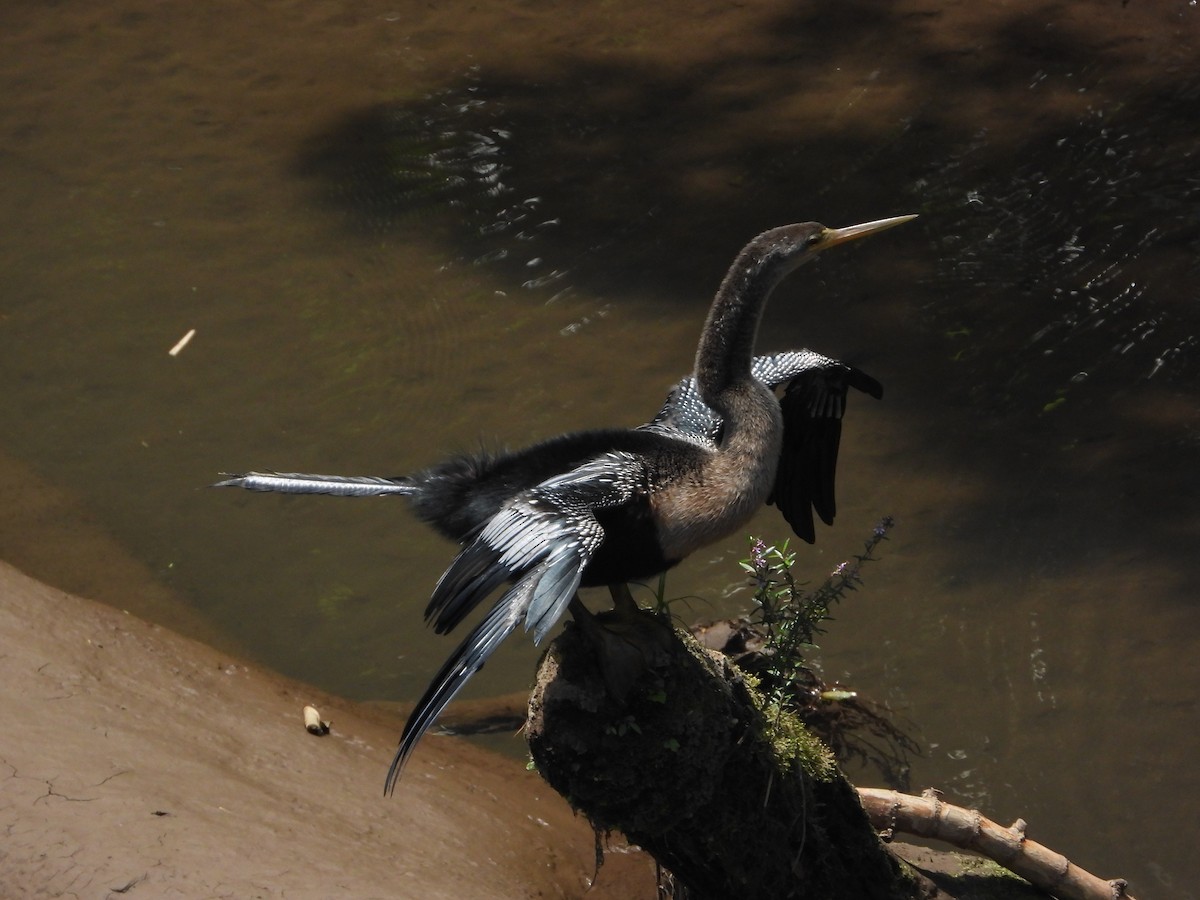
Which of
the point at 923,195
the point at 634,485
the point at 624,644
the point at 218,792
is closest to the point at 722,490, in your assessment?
the point at 634,485

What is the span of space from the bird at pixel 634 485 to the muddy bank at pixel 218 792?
2.41 feet

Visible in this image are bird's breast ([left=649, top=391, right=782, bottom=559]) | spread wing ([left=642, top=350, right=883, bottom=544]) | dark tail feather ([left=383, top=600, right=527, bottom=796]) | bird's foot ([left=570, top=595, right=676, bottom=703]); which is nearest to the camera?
dark tail feather ([left=383, top=600, right=527, bottom=796])

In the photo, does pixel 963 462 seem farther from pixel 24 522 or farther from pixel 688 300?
pixel 24 522

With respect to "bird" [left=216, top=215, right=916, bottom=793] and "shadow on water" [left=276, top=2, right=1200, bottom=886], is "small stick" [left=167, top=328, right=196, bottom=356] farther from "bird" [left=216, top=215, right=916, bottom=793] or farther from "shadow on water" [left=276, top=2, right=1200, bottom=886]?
"bird" [left=216, top=215, right=916, bottom=793]

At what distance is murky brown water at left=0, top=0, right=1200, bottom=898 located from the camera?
→ 16.7 feet

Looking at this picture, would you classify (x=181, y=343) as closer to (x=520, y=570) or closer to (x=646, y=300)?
(x=646, y=300)

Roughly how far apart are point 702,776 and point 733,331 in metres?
1.15

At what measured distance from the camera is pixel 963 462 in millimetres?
5684

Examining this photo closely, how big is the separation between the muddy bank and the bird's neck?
1607 mm

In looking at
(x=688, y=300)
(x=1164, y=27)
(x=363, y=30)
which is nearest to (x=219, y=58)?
(x=363, y=30)

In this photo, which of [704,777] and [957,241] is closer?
[704,777]

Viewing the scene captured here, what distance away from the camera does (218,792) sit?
3.75 m

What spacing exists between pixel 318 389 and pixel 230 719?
223 cm

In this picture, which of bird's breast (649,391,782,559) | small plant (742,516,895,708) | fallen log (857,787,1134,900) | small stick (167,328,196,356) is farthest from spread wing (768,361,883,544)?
small stick (167,328,196,356)
